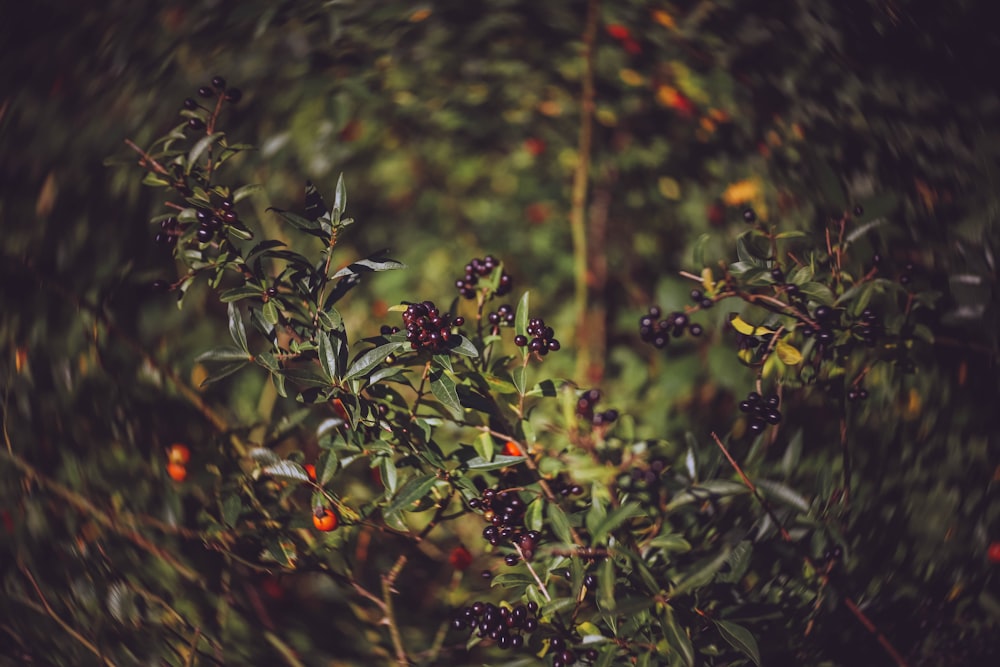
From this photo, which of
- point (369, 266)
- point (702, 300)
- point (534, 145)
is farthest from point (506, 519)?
point (534, 145)

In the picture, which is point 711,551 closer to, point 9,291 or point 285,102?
point 9,291

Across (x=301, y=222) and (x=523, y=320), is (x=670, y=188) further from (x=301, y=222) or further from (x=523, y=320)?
(x=301, y=222)

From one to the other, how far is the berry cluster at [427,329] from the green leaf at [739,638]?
2.03 feet

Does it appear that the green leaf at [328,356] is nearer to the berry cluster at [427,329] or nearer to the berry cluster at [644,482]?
the berry cluster at [427,329]

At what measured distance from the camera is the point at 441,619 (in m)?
2.06

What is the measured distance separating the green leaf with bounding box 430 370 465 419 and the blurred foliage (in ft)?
1.66

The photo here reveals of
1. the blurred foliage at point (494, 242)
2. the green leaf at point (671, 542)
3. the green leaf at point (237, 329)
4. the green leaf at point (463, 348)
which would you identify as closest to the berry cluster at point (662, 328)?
the blurred foliage at point (494, 242)

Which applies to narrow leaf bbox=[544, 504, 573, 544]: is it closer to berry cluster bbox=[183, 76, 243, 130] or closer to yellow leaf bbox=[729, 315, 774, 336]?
yellow leaf bbox=[729, 315, 774, 336]

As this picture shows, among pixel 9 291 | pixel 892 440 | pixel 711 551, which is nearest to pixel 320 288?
pixel 711 551

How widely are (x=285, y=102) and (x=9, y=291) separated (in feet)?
3.87

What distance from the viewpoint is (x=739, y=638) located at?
3.34ft

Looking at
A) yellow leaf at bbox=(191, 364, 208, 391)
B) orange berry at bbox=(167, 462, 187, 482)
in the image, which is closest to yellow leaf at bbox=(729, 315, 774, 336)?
orange berry at bbox=(167, 462, 187, 482)

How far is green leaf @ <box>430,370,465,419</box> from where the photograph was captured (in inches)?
38.5

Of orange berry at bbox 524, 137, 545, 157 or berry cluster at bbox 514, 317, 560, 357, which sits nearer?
berry cluster at bbox 514, 317, 560, 357
